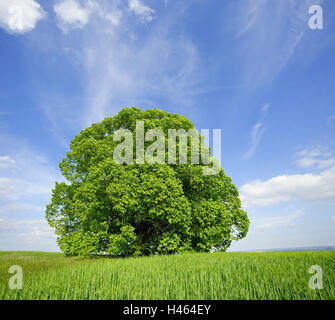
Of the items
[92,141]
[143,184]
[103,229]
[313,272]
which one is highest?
[92,141]

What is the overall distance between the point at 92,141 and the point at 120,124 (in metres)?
3.99

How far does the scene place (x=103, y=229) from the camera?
16734 millimetres

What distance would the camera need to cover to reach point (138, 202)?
51.5 ft

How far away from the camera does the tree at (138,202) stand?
51.6 ft

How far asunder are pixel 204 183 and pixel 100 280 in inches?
552

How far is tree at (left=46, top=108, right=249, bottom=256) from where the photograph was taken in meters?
15.7

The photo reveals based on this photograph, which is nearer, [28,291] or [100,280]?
[28,291]
